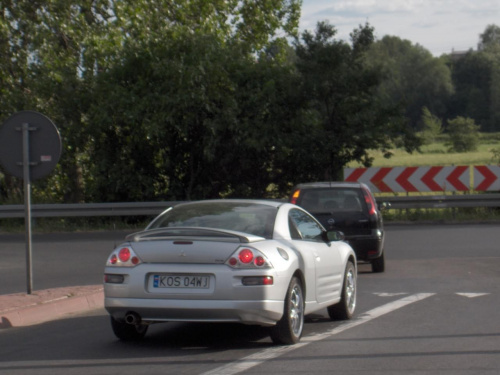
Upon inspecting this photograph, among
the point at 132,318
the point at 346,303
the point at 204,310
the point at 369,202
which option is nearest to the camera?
the point at 204,310

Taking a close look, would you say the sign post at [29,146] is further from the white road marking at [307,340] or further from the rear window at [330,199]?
the rear window at [330,199]

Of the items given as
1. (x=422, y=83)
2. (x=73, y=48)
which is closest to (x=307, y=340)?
(x=73, y=48)

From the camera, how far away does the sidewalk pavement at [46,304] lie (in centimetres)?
995

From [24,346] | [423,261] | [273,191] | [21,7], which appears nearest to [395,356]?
[24,346]

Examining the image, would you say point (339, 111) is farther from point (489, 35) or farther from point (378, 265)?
point (489, 35)

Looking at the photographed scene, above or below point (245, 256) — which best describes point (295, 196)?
above

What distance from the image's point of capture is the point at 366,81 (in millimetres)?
26719

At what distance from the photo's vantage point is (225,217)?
882 cm

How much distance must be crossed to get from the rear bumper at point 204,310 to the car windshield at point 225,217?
0.82m

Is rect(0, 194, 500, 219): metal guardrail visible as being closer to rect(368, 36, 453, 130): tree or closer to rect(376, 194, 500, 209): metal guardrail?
rect(376, 194, 500, 209): metal guardrail

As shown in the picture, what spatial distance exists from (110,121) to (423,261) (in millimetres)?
12547

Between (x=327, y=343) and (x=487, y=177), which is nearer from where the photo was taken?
(x=327, y=343)

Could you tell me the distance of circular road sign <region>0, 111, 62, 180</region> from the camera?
11.4 metres

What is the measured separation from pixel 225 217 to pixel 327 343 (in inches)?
60.9
